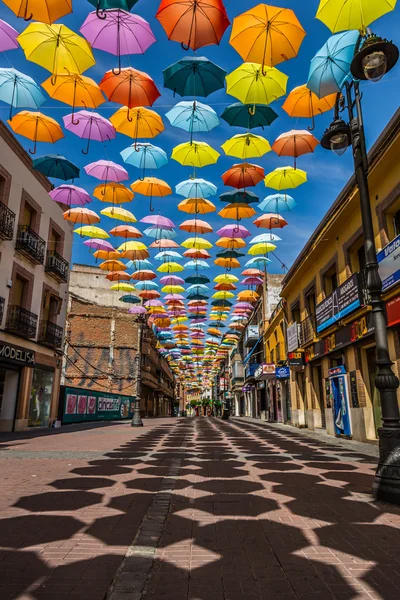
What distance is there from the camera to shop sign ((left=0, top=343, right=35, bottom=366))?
16.4 meters

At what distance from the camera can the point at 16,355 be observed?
1750cm

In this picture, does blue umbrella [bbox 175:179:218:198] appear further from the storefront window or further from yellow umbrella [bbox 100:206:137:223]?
the storefront window

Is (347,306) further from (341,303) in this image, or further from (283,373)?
Result: (283,373)

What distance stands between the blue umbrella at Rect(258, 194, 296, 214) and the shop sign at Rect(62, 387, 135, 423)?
55.9ft

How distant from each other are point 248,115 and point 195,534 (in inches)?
355

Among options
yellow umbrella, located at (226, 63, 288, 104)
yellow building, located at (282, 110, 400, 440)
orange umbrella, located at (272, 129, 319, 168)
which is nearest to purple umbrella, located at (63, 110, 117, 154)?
yellow umbrella, located at (226, 63, 288, 104)

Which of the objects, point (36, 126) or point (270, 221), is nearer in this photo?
point (36, 126)

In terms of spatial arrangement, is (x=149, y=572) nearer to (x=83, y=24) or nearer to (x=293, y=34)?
(x=293, y=34)

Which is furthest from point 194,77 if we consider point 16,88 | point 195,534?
point 195,534

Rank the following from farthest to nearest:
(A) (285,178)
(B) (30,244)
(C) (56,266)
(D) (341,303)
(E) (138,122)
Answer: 1. (C) (56,266)
2. (B) (30,244)
3. (D) (341,303)
4. (A) (285,178)
5. (E) (138,122)

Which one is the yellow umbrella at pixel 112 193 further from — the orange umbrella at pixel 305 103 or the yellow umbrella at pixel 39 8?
the yellow umbrella at pixel 39 8

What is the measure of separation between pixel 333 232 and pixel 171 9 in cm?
1168

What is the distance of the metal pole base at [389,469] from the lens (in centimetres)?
529

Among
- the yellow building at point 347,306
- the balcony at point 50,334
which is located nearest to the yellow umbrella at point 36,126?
the yellow building at point 347,306
